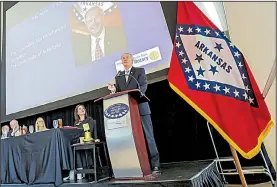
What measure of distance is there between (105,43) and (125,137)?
5.63 ft

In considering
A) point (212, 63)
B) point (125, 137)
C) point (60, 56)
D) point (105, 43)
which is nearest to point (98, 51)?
point (105, 43)

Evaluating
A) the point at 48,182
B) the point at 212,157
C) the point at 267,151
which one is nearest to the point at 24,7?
the point at 48,182

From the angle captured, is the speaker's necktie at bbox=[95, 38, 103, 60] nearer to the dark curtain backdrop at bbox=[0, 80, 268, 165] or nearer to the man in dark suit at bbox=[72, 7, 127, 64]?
the man in dark suit at bbox=[72, 7, 127, 64]

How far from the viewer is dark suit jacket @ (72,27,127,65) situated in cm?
323

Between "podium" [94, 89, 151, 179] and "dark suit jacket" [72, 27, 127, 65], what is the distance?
1.27 metres

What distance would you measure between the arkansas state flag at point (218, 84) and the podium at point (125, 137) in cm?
40

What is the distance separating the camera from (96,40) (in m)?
3.43

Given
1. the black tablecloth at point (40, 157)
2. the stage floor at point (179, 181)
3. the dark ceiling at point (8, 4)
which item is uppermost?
the dark ceiling at point (8, 4)

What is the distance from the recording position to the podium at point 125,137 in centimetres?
197

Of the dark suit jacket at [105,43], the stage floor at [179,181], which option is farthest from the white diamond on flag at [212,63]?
the dark suit jacket at [105,43]

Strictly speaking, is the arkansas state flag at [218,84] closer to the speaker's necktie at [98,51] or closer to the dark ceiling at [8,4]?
the speaker's necktie at [98,51]

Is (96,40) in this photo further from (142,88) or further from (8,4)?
(8,4)

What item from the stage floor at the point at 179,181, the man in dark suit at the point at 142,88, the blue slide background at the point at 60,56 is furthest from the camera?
the blue slide background at the point at 60,56

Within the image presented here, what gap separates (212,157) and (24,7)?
159 inches
